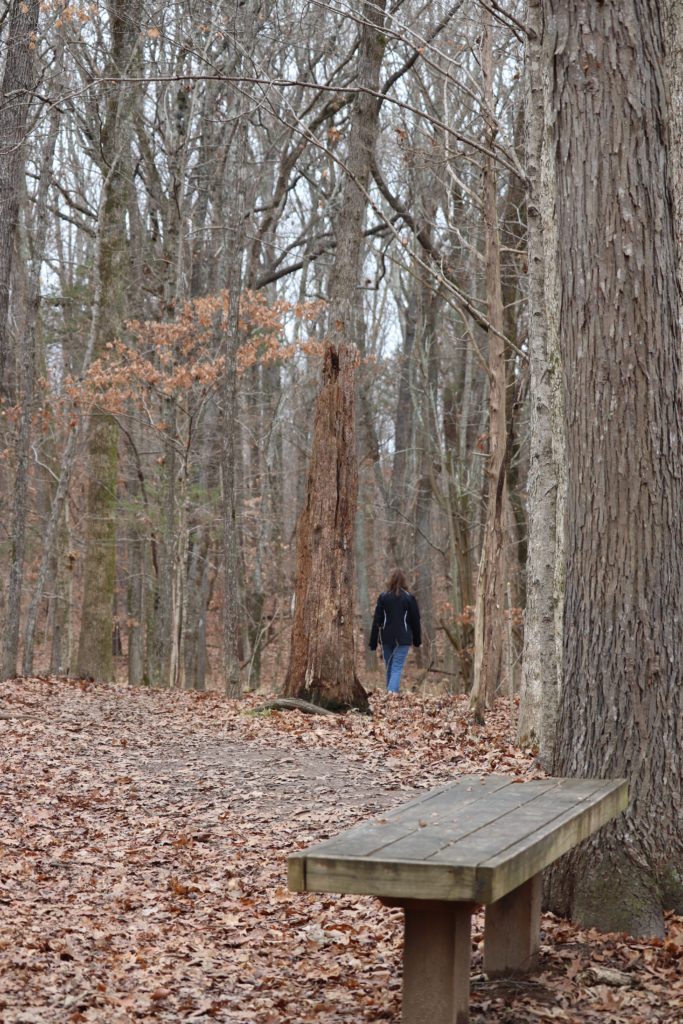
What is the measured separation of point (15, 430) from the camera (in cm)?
2009

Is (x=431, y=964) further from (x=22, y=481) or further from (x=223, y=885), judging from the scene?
(x=22, y=481)

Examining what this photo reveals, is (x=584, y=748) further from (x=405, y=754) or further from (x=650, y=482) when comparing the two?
(x=405, y=754)

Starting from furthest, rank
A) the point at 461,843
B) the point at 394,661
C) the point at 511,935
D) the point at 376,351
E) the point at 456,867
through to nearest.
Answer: the point at 376,351 → the point at 394,661 → the point at 511,935 → the point at 461,843 → the point at 456,867

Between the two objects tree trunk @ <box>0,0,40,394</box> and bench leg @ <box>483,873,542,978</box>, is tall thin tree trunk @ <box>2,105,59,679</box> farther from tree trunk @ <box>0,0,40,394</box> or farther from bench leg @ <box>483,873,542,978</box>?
bench leg @ <box>483,873,542,978</box>

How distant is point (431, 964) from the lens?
133 inches

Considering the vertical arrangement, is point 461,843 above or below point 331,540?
below

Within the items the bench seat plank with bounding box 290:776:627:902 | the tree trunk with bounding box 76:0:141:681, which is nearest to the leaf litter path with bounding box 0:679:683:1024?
the bench seat plank with bounding box 290:776:627:902

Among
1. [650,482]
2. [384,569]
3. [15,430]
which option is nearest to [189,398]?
[15,430]

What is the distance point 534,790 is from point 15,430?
1734 centimetres

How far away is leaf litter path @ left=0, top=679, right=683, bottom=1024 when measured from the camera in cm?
421

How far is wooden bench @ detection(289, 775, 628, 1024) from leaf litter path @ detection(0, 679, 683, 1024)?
307 mm

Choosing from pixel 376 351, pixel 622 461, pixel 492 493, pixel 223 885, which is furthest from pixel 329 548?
pixel 376 351

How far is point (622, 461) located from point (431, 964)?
2.27m

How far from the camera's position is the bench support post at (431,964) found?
3348mm
